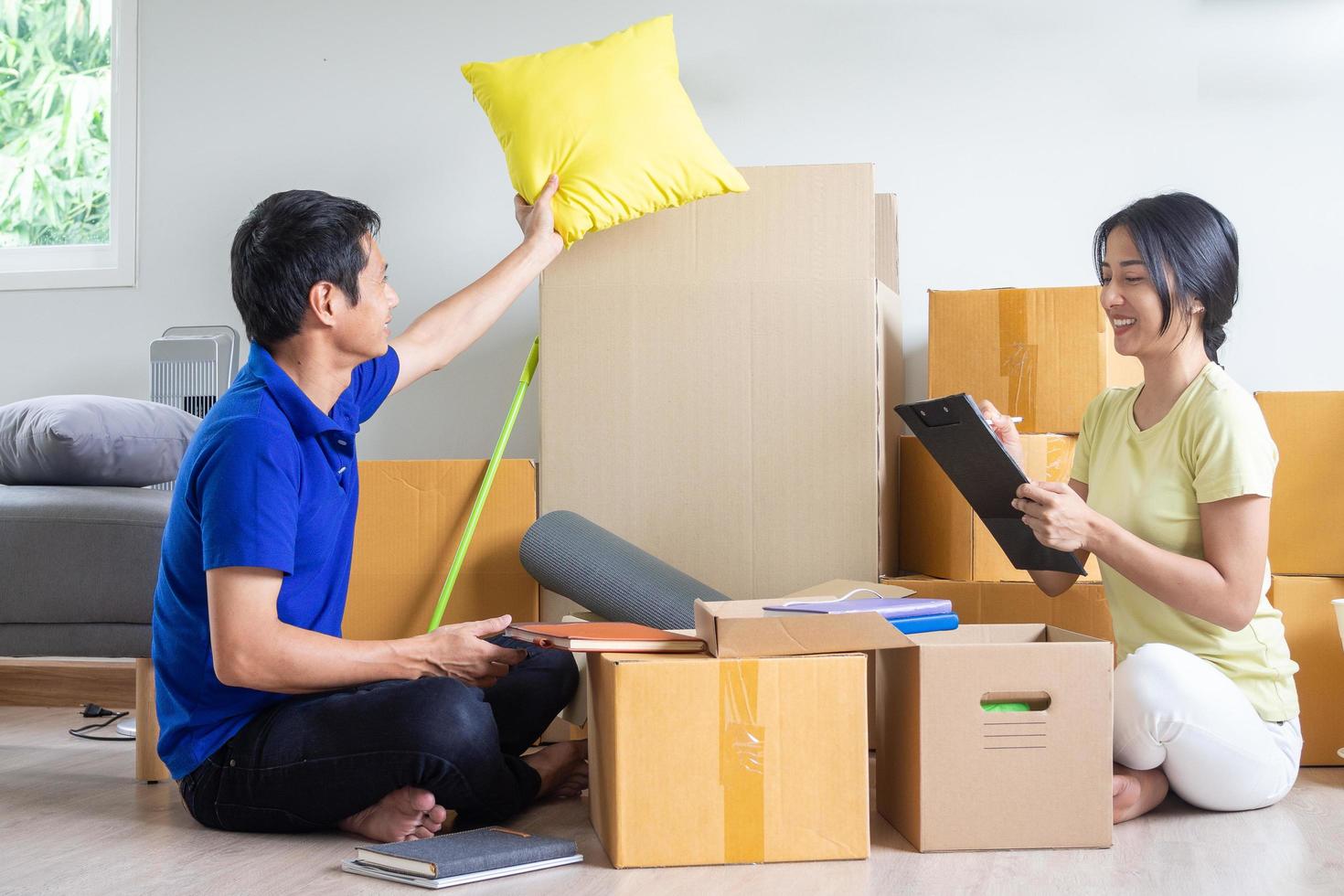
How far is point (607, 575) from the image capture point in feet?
6.54

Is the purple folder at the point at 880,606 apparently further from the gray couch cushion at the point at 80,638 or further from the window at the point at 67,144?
the window at the point at 67,144

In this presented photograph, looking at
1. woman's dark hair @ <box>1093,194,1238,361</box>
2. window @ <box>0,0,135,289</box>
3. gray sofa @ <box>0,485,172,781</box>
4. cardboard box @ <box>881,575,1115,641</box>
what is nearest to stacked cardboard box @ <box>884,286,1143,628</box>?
cardboard box @ <box>881,575,1115,641</box>

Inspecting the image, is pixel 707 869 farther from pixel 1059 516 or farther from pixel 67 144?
pixel 67 144

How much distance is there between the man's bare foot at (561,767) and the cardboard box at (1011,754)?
22.8 inches

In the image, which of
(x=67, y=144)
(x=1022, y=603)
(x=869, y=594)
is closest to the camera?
(x=869, y=594)

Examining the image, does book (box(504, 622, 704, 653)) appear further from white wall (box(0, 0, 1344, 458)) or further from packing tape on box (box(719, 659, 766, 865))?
white wall (box(0, 0, 1344, 458))

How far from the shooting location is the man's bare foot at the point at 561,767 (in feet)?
5.97

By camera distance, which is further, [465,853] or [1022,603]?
[1022,603]

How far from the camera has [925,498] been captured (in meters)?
2.21

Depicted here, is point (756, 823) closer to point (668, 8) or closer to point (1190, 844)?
point (1190, 844)

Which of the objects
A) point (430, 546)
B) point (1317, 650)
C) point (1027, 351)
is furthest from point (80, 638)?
point (1317, 650)

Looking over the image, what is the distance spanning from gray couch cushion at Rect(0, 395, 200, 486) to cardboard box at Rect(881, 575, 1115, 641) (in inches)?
52.6

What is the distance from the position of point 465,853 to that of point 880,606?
23.7 inches

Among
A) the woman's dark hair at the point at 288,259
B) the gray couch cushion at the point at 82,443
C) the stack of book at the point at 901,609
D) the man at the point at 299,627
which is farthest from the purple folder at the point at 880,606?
the gray couch cushion at the point at 82,443
